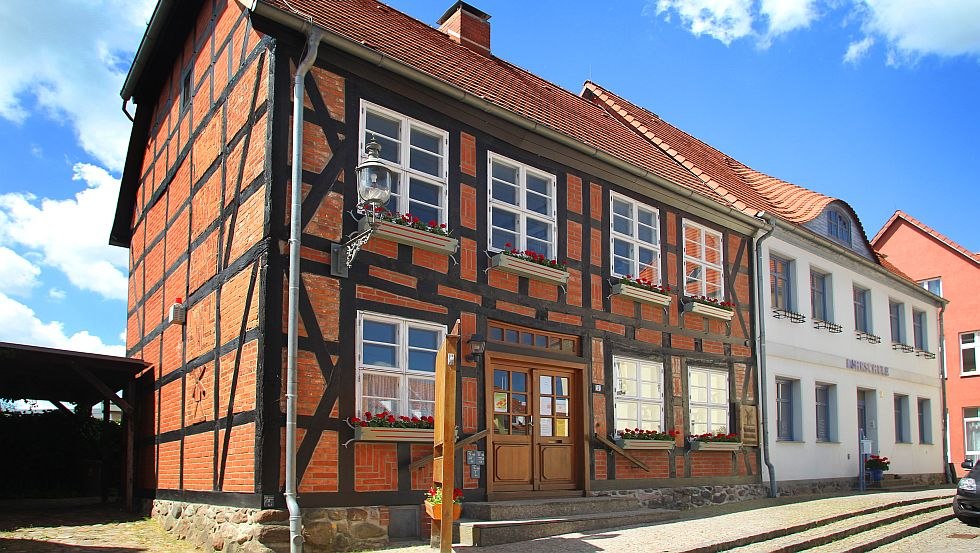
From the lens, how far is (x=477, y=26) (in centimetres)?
1680

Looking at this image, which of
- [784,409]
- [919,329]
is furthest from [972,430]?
[784,409]

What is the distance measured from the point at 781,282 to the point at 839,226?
336cm

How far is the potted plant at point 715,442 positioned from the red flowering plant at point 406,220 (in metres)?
6.02

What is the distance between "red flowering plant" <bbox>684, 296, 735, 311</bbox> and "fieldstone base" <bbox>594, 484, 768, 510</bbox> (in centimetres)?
300

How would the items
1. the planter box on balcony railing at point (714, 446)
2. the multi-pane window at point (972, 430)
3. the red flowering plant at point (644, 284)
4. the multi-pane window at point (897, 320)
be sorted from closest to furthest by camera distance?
the red flowering plant at point (644, 284)
the planter box on balcony railing at point (714, 446)
the multi-pane window at point (897, 320)
the multi-pane window at point (972, 430)

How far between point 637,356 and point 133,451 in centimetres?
820

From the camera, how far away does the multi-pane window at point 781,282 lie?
1755 cm

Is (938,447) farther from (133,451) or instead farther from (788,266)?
(133,451)

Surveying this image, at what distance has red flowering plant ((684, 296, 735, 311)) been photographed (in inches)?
585

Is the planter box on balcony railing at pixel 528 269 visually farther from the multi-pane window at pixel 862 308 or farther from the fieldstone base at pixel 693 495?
the multi-pane window at pixel 862 308

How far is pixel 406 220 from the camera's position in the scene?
10562mm

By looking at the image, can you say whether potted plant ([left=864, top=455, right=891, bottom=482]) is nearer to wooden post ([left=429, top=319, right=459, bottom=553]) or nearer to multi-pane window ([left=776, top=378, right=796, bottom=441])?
multi-pane window ([left=776, top=378, right=796, bottom=441])

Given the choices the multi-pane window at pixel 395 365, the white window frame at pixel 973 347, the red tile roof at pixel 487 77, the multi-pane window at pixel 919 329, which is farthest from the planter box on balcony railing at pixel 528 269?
the white window frame at pixel 973 347

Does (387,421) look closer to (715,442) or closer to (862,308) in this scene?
(715,442)
